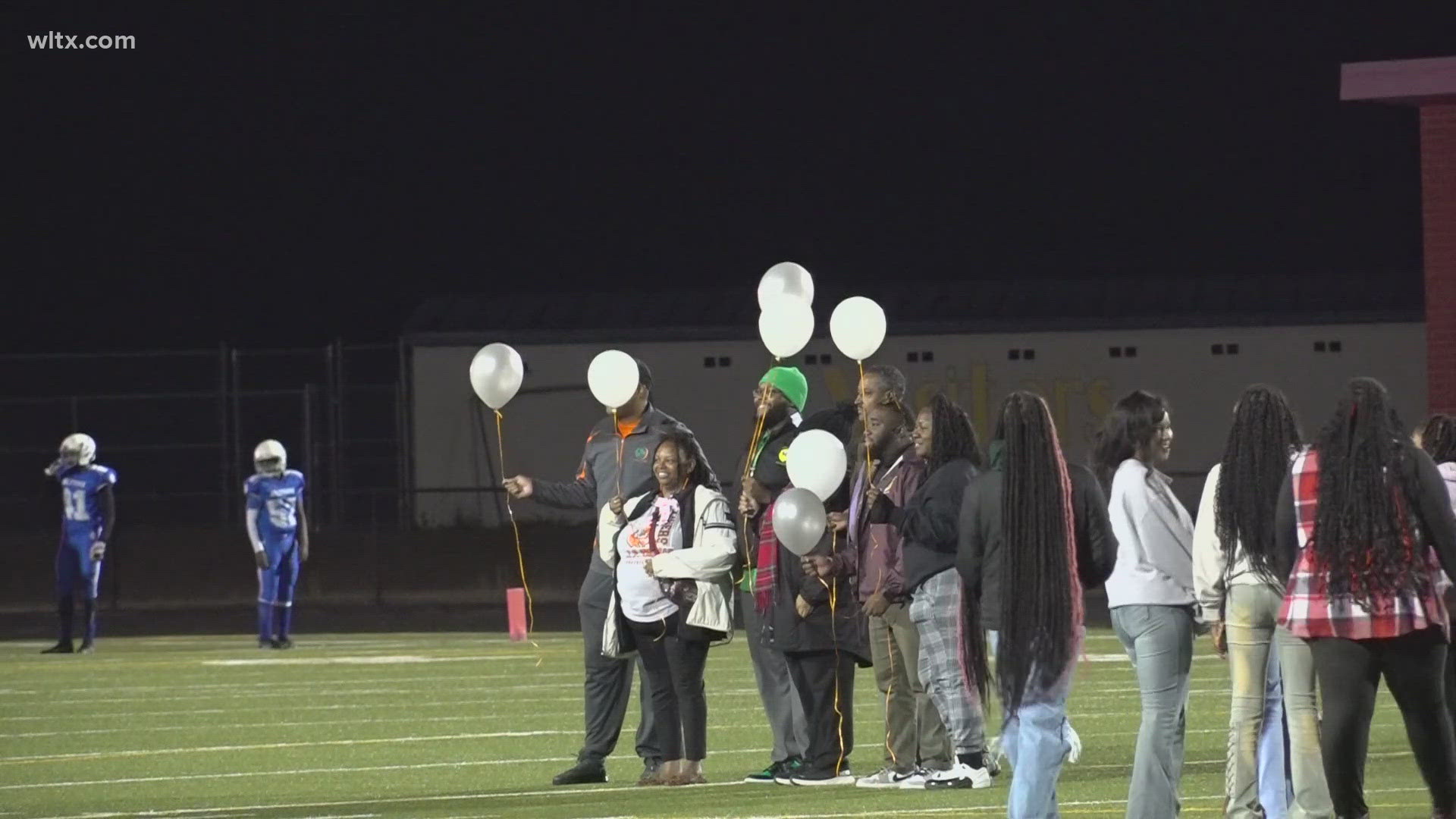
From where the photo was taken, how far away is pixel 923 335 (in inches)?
1459

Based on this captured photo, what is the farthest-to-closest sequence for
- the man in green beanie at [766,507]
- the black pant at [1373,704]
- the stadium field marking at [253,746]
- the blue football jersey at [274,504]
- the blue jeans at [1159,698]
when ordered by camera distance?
the blue football jersey at [274,504] → the stadium field marking at [253,746] → the man in green beanie at [766,507] → the blue jeans at [1159,698] → the black pant at [1373,704]

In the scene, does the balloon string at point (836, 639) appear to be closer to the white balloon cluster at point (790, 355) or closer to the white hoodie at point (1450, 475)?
the white balloon cluster at point (790, 355)

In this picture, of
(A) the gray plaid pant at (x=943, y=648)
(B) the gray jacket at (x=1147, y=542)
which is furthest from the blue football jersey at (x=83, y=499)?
(B) the gray jacket at (x=1147, y=542)

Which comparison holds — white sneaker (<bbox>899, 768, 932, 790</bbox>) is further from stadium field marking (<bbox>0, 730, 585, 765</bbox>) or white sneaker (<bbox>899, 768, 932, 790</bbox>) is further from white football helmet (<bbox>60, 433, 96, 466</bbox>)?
white football helmet (<bbox>60, 433, 96, 466</bbox>)

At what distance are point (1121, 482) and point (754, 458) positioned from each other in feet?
10.1

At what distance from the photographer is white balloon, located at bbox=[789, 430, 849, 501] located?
10867mm

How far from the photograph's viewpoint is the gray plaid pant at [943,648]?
10.6 meters

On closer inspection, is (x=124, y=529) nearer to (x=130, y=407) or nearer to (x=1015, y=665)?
(x=130, y=407)

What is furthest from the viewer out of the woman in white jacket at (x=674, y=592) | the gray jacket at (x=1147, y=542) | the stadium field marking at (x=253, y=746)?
the stadium field marking at (x=253, y=746)

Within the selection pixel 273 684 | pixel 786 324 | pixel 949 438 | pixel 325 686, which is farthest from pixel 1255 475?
pixel 273 684

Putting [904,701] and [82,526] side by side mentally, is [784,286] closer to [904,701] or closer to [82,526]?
[904,701]

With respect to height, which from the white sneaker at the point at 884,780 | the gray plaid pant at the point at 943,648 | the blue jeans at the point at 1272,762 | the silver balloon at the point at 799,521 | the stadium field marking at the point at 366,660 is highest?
the silver balloon at the point at 799,521

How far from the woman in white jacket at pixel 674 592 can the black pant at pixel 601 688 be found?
0.70 ft

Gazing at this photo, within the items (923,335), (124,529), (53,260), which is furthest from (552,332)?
(53,260)
